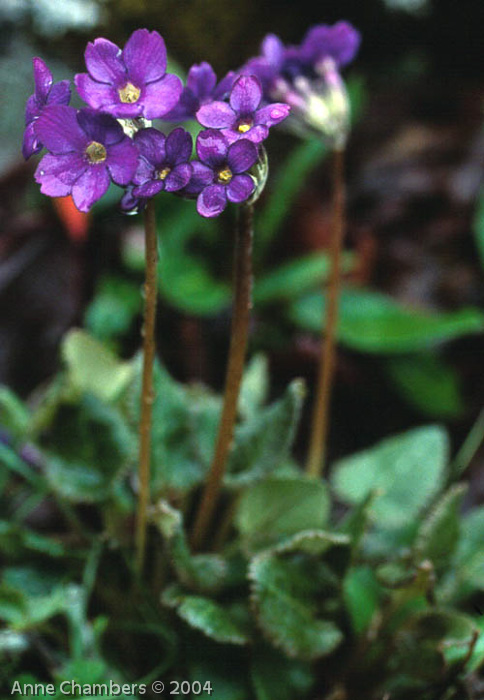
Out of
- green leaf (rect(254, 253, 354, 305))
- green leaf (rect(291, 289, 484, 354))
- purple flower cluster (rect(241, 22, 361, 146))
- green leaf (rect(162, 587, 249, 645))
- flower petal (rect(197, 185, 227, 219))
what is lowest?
green leaf (rect(291, 289, 484, 354))

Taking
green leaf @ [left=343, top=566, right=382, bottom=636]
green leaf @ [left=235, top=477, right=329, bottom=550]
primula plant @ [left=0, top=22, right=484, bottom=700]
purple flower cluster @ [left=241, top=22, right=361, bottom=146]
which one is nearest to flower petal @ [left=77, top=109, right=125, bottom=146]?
primula plant @ [left=0, top=22, right=484, bottom=700]

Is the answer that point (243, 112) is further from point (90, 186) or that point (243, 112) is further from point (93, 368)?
point (93, 368)

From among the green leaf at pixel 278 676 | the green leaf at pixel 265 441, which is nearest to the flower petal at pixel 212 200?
the green leaf at pixel 265 441

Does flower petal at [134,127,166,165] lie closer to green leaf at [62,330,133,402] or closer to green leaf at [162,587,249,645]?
green leaf at [162,587,249,645]

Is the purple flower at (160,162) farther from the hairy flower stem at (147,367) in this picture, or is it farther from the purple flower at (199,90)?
the purple flower at (199,90)

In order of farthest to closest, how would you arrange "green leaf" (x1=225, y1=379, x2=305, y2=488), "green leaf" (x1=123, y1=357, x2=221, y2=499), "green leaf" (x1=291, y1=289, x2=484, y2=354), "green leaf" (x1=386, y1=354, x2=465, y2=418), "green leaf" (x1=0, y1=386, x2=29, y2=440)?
"green leaf" (x1=386, y1=354, x2=465, y2=418) → "green leaf" (x1=291, y1=289, x2=484, y2=354) → "green leaf" (x1=0, y1=386, x2=29, y2=440) → "green leaf" (x1=123, y1=357, x2=221, y2=499) → "green leaf" (x1=225, y1=379, x2=305, y2=488)

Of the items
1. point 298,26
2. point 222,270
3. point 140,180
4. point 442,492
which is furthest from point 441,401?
point 298,26
